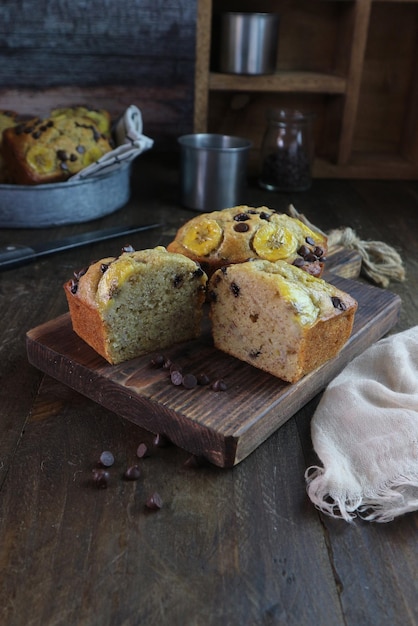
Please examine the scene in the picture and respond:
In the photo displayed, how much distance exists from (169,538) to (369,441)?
418mm

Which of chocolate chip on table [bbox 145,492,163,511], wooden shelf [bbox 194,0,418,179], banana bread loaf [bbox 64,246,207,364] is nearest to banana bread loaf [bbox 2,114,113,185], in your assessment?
wooden shelf [bbox 194,0,418,179]

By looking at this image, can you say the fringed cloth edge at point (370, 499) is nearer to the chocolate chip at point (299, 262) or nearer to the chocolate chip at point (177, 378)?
the chocolate chip at point (177, 378)

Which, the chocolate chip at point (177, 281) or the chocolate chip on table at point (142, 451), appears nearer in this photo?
the chocolate chip on table at point (142, 451)

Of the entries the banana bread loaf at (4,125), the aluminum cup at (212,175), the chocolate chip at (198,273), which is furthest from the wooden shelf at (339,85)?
the chocolate chip at (198,273)

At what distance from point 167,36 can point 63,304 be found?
1.84 metres

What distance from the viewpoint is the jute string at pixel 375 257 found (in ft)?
6.68

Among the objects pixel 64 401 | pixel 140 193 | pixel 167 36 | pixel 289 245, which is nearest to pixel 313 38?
pixel 167 36

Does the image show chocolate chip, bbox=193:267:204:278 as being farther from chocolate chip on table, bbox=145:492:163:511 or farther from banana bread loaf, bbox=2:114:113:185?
banana bread loaf, bbox=2:114:113:185

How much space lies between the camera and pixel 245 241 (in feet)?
5.16

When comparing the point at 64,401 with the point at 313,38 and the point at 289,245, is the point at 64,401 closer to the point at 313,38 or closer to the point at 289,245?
the point at 289,245

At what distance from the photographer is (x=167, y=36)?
3.04m

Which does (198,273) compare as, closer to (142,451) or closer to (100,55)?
(142,451)

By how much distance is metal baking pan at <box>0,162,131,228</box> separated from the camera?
2162 millimetres

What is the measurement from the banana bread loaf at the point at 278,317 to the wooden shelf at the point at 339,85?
1.69 m
